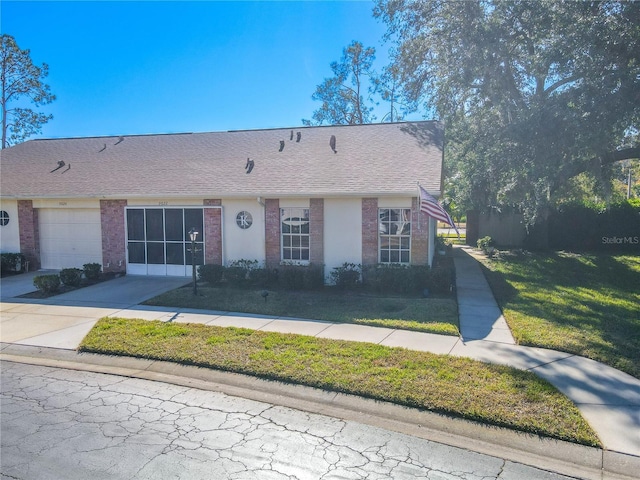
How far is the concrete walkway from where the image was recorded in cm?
489

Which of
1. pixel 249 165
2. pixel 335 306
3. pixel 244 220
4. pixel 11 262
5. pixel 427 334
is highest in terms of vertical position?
pixel 249 165

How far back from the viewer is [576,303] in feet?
33.3

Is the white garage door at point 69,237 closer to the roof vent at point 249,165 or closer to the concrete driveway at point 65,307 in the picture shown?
the concrete driveway at point 65,307

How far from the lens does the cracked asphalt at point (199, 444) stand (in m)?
3.81

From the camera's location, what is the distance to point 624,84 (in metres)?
9.84

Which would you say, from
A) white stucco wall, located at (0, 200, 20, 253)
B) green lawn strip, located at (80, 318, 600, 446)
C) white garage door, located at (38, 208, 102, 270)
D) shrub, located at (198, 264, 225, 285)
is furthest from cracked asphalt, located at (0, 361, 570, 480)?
white stucco wall, located at (0, 200, 20, 253)

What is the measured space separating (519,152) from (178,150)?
496 inches

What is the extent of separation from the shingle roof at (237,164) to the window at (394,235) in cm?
77

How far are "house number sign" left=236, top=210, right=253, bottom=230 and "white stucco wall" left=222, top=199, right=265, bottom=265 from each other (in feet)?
0.24

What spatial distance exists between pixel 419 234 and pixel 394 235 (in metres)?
0.73

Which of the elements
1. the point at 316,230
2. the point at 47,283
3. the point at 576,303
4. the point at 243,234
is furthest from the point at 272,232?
the point at 576,303

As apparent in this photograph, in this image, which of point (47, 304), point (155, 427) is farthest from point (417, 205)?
point (47, 304)

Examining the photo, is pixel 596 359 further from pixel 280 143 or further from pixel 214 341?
pixel 280 143

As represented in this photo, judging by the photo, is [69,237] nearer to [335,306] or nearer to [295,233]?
[295,233]
